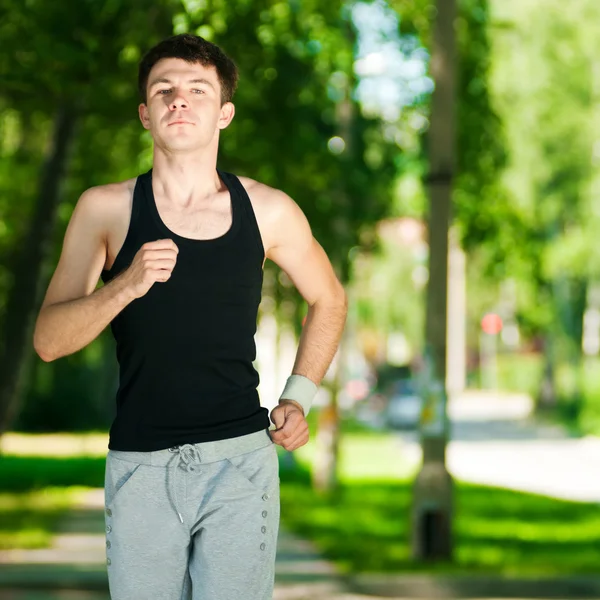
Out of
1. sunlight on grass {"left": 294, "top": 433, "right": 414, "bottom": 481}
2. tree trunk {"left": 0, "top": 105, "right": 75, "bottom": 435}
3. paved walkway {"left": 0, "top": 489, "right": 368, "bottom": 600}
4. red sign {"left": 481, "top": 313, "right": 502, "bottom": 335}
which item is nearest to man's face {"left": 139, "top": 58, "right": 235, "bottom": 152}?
paved walkway {"left": 0, "top": 489, "right": 368, "bottom": 600}

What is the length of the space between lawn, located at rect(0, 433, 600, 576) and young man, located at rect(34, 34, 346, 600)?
7388mm

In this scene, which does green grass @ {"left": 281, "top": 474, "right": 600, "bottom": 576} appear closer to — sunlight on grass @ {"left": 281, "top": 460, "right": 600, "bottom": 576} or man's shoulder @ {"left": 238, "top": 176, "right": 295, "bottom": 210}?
sunlight on grass @ {"left": 281, "top": 460, "right": 600, "bottom": 576}

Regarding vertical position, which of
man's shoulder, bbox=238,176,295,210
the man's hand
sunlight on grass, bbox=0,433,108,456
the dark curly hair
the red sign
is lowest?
the man's hand

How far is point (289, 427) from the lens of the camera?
3.24m

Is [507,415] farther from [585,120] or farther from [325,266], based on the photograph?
[325,266]

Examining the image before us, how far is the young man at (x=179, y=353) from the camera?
10.0 feet

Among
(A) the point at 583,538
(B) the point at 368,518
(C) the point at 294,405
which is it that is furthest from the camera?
(B) the point at 368,518

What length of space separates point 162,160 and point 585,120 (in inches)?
1287

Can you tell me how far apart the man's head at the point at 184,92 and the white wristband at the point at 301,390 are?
609 millimetres

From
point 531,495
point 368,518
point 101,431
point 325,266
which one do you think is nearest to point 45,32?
point 325,266

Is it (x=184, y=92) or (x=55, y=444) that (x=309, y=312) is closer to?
(x=184, y=92)

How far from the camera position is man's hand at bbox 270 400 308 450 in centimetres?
323

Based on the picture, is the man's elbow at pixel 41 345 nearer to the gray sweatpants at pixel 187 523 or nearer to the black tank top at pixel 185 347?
the black tank top at pixel 185 347

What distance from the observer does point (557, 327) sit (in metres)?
43.4
